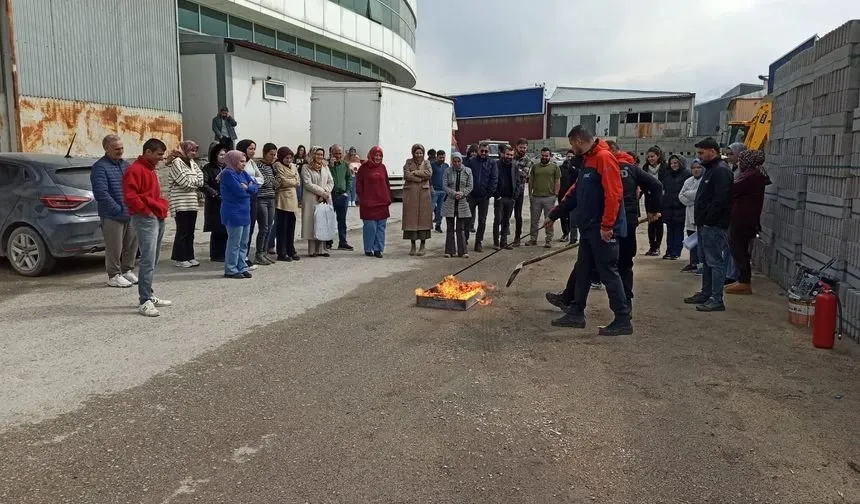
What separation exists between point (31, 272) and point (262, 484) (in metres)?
6.80

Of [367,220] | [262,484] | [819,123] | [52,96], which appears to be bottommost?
[262,484]

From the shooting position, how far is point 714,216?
24.1ft

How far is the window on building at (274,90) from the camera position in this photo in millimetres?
19234

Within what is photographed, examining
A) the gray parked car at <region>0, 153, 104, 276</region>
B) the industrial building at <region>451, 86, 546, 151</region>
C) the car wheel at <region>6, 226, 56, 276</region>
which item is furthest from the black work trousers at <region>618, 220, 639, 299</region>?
the industrial building at <region>451, 86, 546, 151</region>

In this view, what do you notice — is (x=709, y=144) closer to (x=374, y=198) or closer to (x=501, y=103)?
(x=374, y=198)

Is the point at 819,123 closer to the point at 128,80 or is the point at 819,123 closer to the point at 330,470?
the point at 330,470

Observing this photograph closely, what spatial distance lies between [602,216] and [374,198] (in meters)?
5.29

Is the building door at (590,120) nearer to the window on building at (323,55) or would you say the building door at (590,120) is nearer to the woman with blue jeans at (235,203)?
the window on building at (323,55)

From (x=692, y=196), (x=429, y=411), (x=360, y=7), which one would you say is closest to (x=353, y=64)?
(x=360, y=7)

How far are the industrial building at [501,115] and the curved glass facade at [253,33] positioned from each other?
100 ft

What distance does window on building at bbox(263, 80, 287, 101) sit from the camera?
1923 centimetres

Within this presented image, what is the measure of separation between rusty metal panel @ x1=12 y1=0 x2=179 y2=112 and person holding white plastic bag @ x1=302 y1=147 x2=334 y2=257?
22.8 feet

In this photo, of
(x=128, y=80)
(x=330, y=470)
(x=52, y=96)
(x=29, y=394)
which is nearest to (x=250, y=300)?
(x=29, y=394)

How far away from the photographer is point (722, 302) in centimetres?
746
